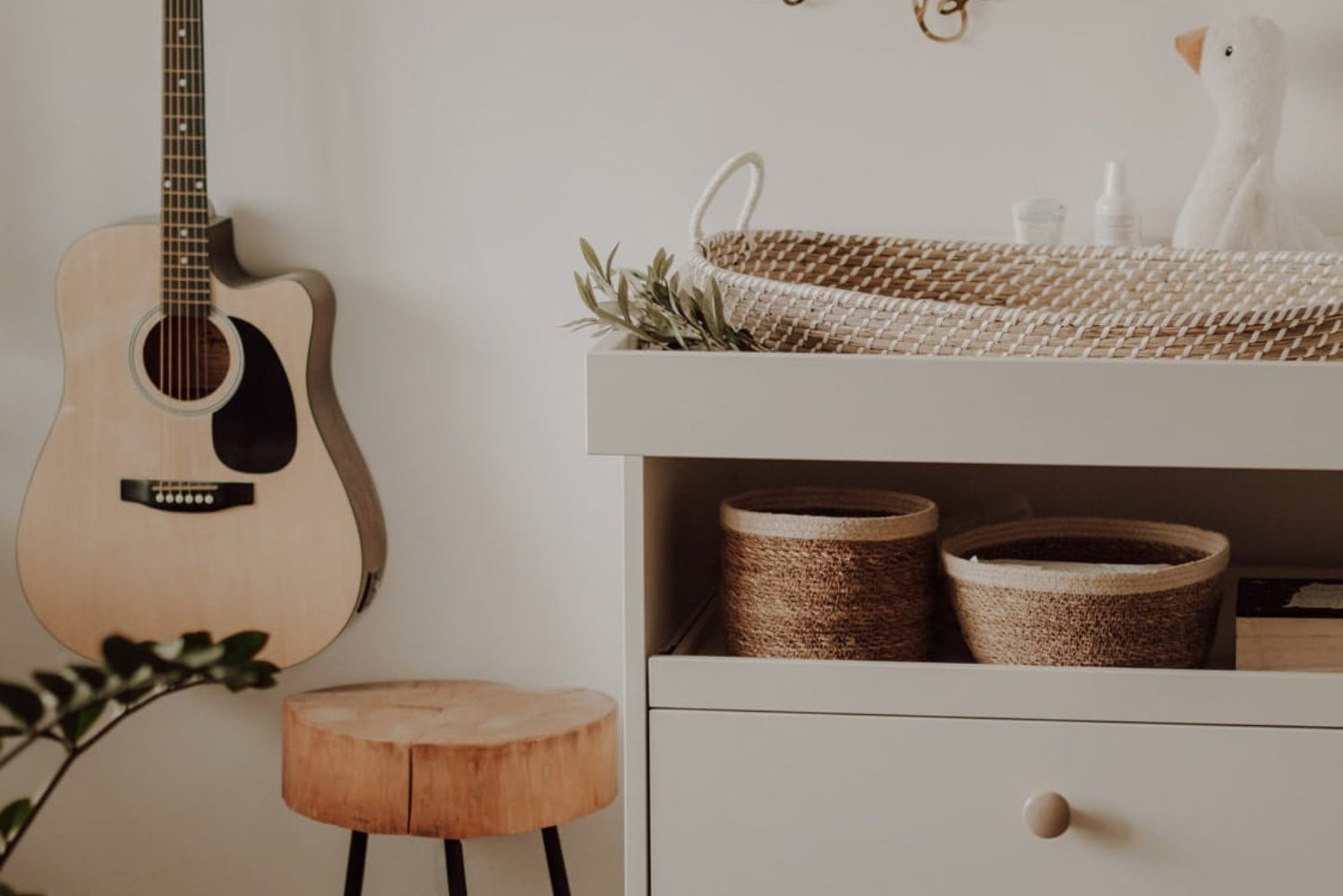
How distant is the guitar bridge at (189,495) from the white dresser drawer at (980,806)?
28.1 inches

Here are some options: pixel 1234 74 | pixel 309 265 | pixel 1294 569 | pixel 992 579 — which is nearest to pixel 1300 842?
pixel 992 579

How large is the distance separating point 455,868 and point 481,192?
74 cm

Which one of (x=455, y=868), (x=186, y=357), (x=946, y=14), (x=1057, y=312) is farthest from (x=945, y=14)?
(x=455, y=868)

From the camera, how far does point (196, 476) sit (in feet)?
5.34

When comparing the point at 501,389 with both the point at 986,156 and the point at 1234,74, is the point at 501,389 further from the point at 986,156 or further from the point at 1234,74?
the point at 1234,74

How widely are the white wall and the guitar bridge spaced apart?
0.15 meters

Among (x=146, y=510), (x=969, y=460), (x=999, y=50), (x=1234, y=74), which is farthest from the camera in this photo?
(x=146, y=510)

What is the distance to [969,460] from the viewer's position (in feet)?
3.40

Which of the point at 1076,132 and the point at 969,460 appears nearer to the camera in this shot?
the point at 969,460

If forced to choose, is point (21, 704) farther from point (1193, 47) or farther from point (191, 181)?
point (1193, 47)

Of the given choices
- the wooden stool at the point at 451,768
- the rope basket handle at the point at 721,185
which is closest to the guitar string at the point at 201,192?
the wooden stool at the point at 451,768

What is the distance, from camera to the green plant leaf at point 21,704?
0.64 m

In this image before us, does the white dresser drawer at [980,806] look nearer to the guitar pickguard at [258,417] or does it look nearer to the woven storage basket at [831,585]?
the woven storage basket at [831,585]

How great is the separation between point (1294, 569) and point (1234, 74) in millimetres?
491
